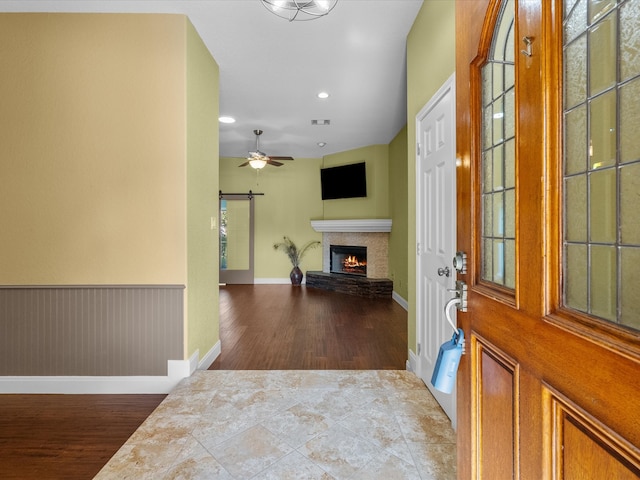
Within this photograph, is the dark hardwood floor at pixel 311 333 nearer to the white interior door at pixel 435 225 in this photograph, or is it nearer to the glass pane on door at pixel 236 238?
the white interior door at pixel 435 225

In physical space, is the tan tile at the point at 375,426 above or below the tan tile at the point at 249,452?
above

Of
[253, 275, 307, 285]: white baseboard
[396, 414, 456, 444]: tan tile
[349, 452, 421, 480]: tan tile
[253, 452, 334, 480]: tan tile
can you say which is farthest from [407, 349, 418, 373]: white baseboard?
[253, 275, 307, 285]: white baseboard

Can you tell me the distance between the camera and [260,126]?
16.3 ft

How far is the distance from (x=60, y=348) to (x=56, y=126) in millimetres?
1660

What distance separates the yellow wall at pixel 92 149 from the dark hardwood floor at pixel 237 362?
0.87 metres

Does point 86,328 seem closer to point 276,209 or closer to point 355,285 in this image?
point 355,285

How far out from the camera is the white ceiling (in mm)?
2301

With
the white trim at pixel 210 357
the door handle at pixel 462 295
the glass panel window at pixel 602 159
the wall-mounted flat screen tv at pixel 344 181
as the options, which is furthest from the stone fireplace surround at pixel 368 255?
the glass panel window at pixel 602 159

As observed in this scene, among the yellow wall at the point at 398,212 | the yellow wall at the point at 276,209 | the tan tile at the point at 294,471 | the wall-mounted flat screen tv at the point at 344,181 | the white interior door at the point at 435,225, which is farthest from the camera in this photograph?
the yellow wall at the point at 276,209

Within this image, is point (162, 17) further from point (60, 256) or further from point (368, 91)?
point (368, 91)

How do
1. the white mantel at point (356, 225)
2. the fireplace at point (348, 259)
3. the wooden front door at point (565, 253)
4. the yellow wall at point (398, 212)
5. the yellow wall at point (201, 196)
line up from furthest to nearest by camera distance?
the fireplace at point (348, 259)
the white mantel at point (356, 225)
the yellow wall at point (398, 212)
the yellow wall at point (201, 196)
the wooden front door at point (565, 253)

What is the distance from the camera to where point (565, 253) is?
0.66 m

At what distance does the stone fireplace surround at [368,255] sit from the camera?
5738mm

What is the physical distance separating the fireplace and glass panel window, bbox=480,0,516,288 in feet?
17.9
